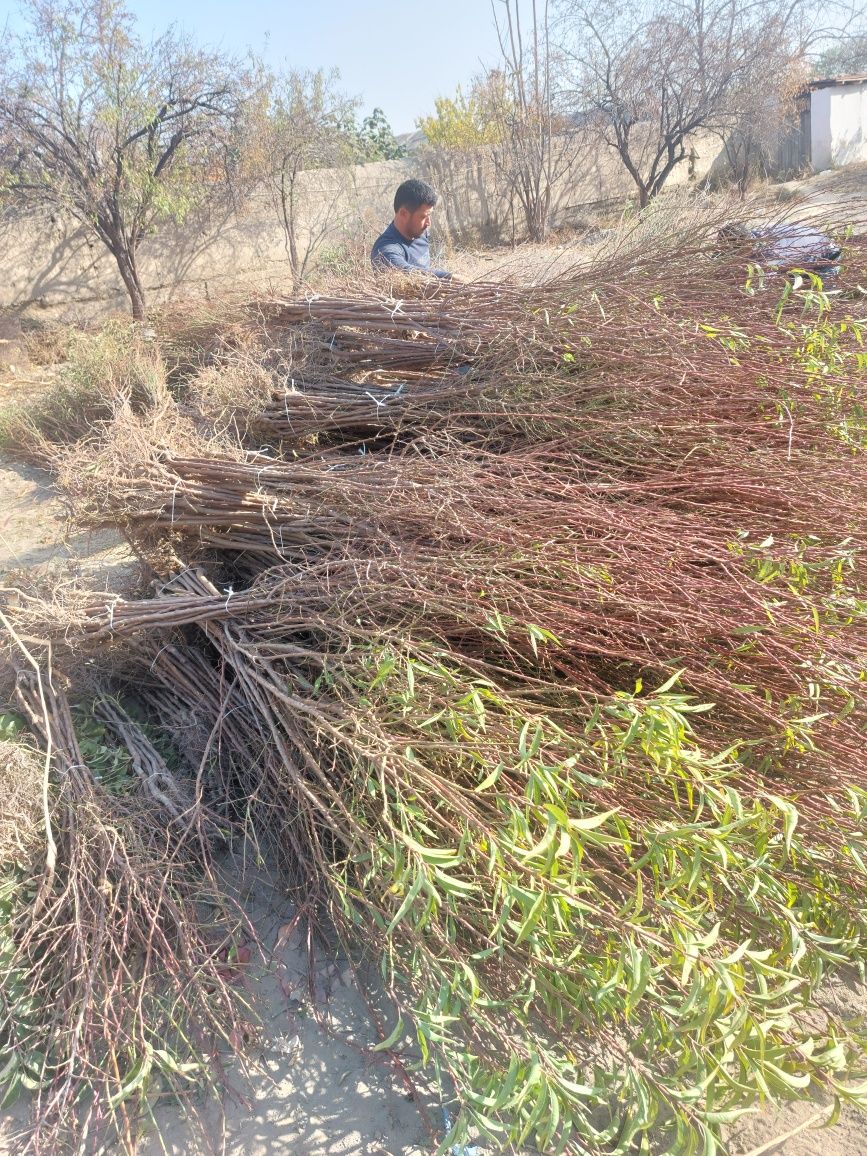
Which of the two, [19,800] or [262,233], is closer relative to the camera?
[19,800]

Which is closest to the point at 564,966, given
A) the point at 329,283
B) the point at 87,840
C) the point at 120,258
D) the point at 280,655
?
the point at 280,655

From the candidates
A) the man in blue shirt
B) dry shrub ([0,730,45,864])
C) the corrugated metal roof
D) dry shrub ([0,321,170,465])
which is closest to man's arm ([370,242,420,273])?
the man in blue shirt

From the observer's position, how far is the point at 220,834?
6.48ft

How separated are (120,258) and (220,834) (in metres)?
9.00

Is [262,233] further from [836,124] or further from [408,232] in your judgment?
[836,124]

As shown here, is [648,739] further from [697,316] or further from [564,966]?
[697,316]

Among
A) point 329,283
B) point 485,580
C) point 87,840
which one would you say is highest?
point 329,283

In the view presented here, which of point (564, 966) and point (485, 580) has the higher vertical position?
point (485, 580)

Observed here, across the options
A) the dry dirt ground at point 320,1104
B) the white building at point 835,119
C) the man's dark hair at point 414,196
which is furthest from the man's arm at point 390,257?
the white building at point 835,119

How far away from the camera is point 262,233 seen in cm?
1063

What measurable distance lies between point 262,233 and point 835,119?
1388cm

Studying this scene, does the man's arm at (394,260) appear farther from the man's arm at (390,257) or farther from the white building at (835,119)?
the white building at (835,119)

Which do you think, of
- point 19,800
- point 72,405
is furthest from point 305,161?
point 19,800

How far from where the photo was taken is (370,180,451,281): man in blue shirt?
3881 mm
